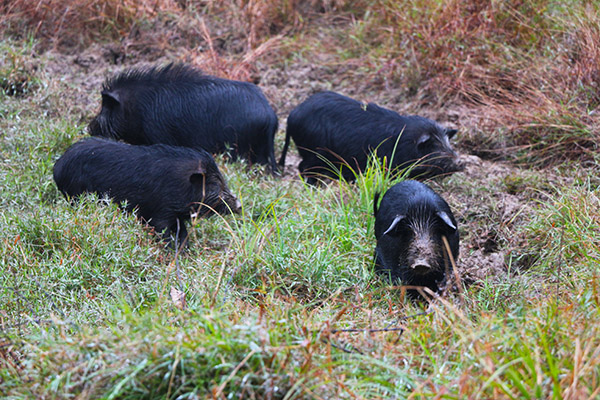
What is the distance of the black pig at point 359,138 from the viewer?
6648mm

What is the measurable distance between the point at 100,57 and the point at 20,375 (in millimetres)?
7437

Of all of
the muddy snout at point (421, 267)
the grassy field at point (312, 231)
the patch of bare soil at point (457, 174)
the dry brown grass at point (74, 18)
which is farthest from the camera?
the dry brown grass at point (74, 18)

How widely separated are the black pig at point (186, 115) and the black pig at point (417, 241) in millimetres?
2627

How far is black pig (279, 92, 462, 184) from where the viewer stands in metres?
6.65

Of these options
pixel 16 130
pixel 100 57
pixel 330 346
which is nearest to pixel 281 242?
pixel 330 346

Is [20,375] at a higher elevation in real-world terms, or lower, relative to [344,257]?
higher

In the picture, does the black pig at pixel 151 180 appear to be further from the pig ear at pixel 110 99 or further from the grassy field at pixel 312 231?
the pig ear at pixel 110 99

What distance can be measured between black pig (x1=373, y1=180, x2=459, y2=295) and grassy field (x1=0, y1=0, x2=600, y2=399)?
0.67 ft

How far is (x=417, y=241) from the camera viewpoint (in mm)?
4594

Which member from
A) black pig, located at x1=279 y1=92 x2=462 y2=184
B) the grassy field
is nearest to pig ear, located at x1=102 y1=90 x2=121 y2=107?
the grassy field

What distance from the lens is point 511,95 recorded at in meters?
7.69

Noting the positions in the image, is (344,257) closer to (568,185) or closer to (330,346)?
(330,346)

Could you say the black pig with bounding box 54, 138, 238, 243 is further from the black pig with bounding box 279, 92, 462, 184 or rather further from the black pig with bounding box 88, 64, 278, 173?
the black pig with bounding box 279, 92, 462, 184

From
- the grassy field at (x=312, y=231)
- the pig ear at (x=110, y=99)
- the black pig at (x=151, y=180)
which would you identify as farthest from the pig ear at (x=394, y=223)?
the pig ear at (x=110, y=99)
